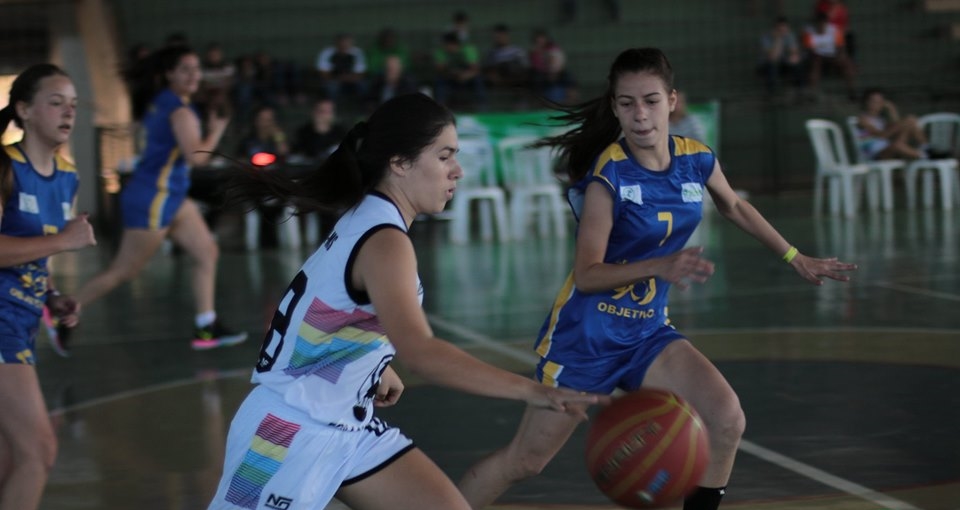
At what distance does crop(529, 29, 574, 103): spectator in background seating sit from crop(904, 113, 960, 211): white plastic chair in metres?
5.35

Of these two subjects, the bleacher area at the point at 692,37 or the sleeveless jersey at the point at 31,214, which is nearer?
the sleeveless jersey at the point at 31,214

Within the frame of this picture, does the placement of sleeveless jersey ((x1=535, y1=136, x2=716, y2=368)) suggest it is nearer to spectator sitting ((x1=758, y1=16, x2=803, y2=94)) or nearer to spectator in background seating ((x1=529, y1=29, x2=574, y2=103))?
spectator in background seating ((x1=529, y1=29, x2=574, y2=103))

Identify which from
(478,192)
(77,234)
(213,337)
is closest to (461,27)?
(478,192)

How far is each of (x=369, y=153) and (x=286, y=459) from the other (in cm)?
91

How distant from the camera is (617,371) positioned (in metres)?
4.95

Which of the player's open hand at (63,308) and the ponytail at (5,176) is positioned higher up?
the ponytail at (5,176)

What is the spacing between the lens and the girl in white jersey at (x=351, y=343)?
3.62 m

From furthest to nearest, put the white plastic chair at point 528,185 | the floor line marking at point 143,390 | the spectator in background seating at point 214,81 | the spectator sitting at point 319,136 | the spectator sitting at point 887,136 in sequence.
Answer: the spectator sitting at point 887,136
the spectator in background seating at point 214,81
the white plastic chair at point 528,185
the spectator sitting at point 319,136
the floor line marking at point 143,390

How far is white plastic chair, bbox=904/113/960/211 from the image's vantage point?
60.1 ft

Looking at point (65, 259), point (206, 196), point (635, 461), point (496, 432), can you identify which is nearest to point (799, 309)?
point (496, 432)

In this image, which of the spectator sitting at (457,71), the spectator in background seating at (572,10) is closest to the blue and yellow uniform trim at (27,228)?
the spectator sitting at (457,71)

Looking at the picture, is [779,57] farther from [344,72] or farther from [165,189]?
[165,189]

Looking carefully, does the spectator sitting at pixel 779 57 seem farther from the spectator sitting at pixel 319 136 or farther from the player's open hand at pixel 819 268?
the player's open hand at pixel 819 268

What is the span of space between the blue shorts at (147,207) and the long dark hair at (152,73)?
1.99ft
